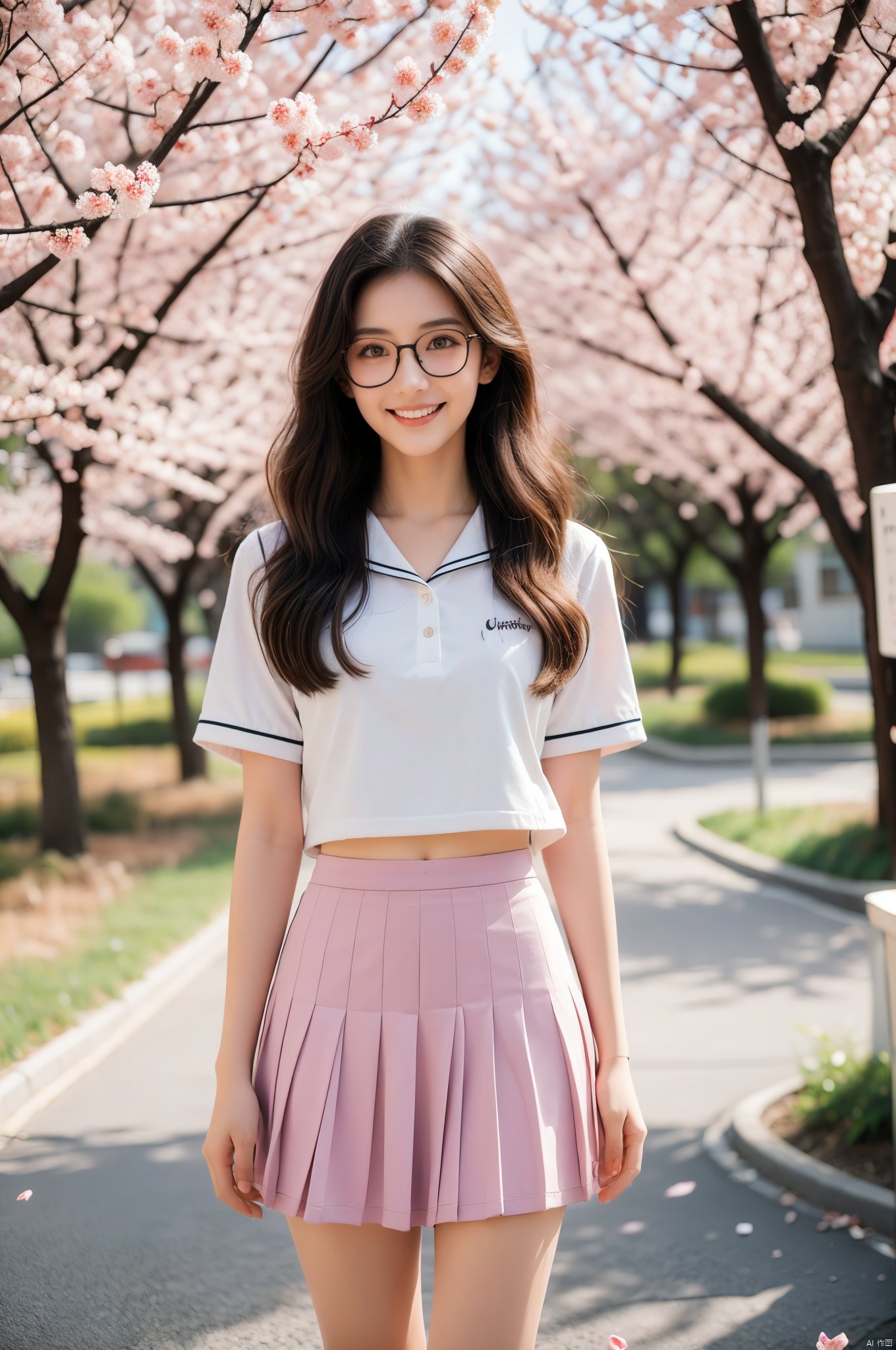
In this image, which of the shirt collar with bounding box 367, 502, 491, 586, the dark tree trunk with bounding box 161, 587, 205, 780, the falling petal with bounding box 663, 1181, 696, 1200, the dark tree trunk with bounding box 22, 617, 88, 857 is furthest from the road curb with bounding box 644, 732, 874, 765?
the shirt collar with bounding box 367, 502, 491, 586

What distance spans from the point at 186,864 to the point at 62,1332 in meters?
6.59

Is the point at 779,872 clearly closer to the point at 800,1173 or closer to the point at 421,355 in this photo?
the point at 800,1173

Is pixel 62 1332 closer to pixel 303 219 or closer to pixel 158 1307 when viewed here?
pixel 158 1307

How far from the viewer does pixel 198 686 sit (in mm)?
29984

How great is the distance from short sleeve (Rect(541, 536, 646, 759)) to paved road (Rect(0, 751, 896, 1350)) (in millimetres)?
1994

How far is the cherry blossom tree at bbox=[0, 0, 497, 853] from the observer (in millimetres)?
2891

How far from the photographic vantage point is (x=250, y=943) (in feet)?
6.39

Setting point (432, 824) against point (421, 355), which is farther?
point (421, 355)

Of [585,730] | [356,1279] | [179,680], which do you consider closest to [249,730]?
→ [585,730]

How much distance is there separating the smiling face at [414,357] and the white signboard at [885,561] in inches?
66.0

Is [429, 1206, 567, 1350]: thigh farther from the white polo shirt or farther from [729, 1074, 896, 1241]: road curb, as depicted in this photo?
[729, 1074, 896, 1241]: road curb

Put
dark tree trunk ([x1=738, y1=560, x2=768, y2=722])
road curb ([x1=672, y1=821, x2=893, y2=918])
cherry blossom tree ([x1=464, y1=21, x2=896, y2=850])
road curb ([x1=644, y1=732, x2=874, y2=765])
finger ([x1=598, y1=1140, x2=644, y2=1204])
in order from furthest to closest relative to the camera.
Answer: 1. road curb ([x1=644, y1=732, x2=874, y2=765])
2. dark tree trunk ([x1=738, y1=560, x2=768, y2=722])
3. road curb ([x1=672, y1=821, x2=893, y2=918])
4. cherry blossom tree ([x1=464, y1=21, x2=896, y2=850])
5. finger ([x1=598, y1=1140, x2=644, y2=1204])

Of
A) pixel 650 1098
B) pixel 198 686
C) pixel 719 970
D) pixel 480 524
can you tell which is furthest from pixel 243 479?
pixel 198 686

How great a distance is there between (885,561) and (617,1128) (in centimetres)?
199
